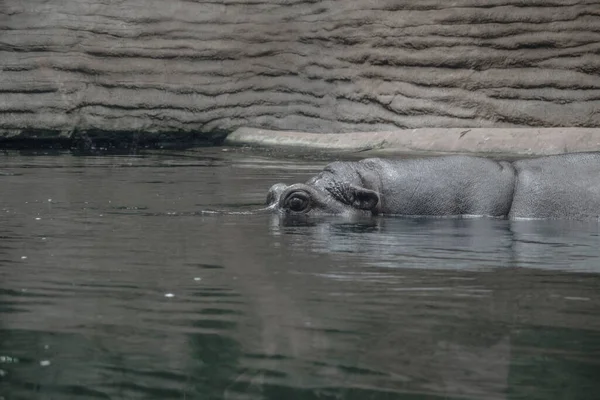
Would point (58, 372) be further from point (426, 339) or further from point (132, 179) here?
point (132, 179)

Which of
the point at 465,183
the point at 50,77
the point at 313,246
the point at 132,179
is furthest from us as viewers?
the point at 50,77

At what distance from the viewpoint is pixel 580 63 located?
13.7 m

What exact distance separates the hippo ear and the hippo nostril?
279 mm

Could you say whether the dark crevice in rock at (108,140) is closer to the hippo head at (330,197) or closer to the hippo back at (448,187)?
the hippo head at (330,197)

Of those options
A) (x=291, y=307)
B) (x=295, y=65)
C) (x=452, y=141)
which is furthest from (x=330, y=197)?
(x=295, y=65)

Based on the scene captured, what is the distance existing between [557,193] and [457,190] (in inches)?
23.7

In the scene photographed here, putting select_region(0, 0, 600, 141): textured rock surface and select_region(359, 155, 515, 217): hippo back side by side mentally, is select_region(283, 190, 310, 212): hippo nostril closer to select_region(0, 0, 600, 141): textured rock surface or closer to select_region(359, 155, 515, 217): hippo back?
select_region(359, 155, 515, 217): hippo back

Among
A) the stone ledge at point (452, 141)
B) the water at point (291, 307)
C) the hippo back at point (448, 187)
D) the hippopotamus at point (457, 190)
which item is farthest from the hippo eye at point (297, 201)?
the stone ledge at point (452, 141)

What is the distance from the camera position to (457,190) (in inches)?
289

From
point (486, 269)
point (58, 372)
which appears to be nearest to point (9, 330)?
point (58, 372)

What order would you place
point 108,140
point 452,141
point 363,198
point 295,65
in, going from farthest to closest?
point 295,65, point 108,140, point 452,141, point 363,198

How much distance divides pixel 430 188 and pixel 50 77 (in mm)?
8271

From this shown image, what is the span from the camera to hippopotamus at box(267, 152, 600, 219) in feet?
23.8

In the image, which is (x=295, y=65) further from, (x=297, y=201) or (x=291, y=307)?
(x=291, y=307)
